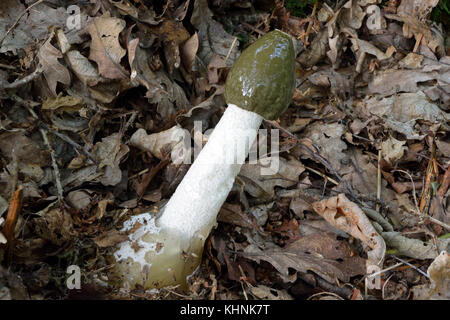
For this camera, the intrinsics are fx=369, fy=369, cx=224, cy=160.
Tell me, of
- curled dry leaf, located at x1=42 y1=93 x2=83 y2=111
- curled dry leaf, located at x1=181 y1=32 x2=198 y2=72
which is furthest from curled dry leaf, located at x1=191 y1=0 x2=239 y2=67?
curled dry leaf, located at x1=42 y1=93 x2=83 y2=111

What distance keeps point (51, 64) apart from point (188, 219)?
1.70m

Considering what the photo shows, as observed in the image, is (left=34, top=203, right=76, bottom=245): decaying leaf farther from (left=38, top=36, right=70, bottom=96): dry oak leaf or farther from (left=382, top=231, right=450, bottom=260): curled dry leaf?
(left=382, top=231, right=450, bottom=260): curled dry leaf

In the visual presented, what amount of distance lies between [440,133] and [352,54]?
1315 millimetres

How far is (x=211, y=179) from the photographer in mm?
2715

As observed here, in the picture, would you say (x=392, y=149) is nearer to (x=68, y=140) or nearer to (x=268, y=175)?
(x=268, y=175)

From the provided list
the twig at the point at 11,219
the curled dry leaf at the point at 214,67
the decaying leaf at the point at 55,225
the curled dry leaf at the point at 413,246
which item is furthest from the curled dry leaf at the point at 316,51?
the twig at the point at 11,219

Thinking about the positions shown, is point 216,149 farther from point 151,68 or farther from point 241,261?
point 151,68

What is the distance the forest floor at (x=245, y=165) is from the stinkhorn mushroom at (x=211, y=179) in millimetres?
124

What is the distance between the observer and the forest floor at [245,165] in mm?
2674

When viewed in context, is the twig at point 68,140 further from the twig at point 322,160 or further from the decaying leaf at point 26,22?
the twig at point 322,160

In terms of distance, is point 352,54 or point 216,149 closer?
point 216,149

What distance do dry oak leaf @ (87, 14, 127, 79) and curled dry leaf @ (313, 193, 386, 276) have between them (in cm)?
209

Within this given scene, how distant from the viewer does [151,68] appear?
11.4ft
